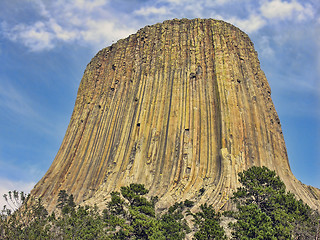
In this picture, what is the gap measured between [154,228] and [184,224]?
21.4 ft

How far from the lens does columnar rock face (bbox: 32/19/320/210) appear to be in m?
36.4

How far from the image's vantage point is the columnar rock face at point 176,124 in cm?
3644

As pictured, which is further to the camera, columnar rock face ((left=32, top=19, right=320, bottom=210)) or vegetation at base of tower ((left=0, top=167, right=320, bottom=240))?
columnar rock face ((left=32, top=19, right=320, bottom=210))

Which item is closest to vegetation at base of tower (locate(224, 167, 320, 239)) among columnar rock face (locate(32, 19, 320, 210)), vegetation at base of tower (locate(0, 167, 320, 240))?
vegetation at base of tower (locate(0, 167, 320, 240))

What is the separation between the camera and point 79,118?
52.5m

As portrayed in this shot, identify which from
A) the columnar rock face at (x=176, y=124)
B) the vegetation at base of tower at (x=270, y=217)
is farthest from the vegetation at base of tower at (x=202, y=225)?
the columnar rock face at (x=176, y=124)

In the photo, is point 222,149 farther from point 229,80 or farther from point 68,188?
point 68,188

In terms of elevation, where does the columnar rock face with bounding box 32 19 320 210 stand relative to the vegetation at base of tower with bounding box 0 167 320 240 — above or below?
above

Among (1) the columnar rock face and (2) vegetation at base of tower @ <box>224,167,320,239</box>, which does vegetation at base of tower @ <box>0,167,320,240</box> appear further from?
(1) the columnar rock face

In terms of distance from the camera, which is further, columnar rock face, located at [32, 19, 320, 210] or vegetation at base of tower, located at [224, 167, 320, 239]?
columnar rock face, located at [32, 19, 320, 210]

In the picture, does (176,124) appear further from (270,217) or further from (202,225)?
(270,217)

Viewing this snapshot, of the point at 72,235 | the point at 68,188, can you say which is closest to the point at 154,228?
the point at 72,235

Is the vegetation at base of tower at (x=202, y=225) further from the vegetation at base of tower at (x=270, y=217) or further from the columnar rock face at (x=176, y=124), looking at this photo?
the columnar rock face at (x=176, y=124)

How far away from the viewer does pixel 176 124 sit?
39.9 m
